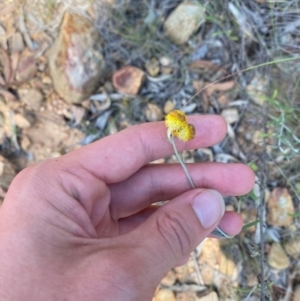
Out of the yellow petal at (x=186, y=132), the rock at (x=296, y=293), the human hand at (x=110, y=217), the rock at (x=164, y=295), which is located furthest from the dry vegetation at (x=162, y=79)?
the yellow petal at (x=186, y=132)

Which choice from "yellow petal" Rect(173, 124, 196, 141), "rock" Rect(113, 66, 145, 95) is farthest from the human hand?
"rock" Rect(113, 66, 145, 95)

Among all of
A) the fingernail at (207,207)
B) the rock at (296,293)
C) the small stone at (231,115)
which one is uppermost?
the fingernail at (207,207)

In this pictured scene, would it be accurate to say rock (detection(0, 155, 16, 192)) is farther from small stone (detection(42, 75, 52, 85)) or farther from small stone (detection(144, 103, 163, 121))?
small stone (detection(144, 103, 163, 121))

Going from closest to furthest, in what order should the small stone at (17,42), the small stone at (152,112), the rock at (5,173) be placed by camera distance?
the rock at (5,173) → the small stone at (152,112) → the small stone at (17,42)

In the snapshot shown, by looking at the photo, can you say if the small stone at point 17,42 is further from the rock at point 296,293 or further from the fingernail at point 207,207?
the rock at point 296,293

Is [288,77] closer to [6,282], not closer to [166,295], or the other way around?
[166,295]

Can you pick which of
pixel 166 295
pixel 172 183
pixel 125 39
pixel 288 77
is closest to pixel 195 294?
pixel 166 295
